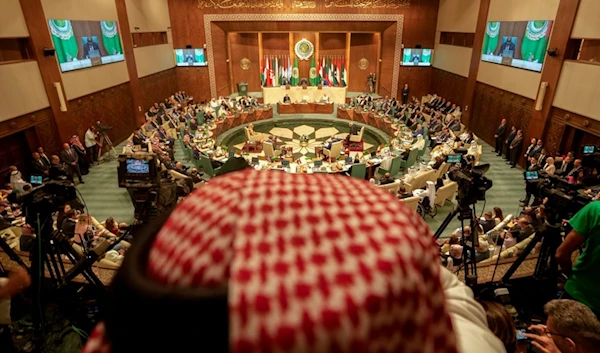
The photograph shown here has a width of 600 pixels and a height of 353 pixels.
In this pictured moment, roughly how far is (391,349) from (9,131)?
1198 cm

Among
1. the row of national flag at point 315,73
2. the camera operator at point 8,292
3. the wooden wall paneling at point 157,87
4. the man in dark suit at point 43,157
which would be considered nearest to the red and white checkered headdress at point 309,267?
the camera operator at point 8,292

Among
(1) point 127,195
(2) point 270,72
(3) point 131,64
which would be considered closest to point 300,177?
(1) point 127,195

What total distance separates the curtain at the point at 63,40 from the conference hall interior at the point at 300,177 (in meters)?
0.11

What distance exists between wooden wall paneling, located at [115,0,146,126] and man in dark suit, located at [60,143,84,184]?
5.74 metres

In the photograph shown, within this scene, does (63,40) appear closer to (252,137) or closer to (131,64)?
(131,64)

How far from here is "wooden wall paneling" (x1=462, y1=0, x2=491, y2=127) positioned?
14.6 metres

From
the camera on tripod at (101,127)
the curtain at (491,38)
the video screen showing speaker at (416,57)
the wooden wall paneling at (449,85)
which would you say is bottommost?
the camera on tripod at (101,127)

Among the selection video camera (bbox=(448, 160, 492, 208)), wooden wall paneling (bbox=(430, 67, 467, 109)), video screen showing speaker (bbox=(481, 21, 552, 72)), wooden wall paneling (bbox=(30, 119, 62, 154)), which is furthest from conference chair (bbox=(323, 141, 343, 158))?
video camera (bbox=(448, 160, 492, 208))

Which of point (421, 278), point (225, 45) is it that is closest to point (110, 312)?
point (421, 278)

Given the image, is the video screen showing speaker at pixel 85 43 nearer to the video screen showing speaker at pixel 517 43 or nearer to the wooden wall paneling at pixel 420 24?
the wooden wall paneling at pixel 420 24

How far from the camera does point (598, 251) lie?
2568 mm

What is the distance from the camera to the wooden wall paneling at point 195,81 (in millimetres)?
20250

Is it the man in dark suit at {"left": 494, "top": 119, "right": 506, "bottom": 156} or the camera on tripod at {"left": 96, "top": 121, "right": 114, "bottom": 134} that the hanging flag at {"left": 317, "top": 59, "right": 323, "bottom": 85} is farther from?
the camera on tripod at {"left": 96, "top": 121, "right": 114, "bottom": 134}

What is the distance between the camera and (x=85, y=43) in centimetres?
1252
